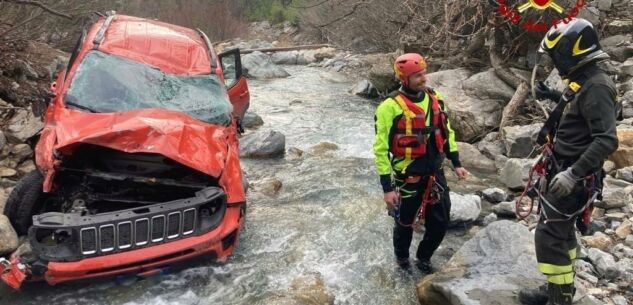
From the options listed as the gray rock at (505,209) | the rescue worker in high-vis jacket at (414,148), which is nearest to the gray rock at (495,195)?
the gray rock at (505,209)

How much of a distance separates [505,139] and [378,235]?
11.5ft

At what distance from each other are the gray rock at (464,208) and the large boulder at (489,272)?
99 centimetres

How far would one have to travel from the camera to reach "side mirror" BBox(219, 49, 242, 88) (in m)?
7.23

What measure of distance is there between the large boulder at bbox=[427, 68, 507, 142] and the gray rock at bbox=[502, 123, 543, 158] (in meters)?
1.11

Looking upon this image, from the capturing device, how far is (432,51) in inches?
489

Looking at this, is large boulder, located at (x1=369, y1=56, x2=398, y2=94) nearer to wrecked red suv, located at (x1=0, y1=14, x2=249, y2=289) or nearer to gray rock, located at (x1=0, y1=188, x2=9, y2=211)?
wrecked red suv, located at (x1=0, y1=14, x2=249, y2=289)

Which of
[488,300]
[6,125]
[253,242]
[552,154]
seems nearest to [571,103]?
[552,154]

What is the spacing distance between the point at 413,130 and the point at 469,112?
5.64m

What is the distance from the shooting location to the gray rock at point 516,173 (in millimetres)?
6398

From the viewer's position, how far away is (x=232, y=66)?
25.1 ft

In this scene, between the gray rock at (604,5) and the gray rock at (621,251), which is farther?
the gray rock at (604,5)

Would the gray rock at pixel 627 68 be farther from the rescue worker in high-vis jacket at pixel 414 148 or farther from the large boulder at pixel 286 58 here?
the large boulder at pixel 286 58

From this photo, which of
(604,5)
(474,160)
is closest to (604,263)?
(474,160)

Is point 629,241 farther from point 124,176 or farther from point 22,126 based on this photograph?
point 22,126
